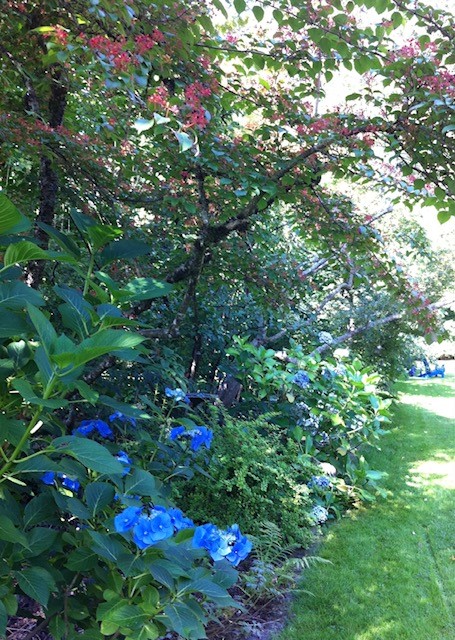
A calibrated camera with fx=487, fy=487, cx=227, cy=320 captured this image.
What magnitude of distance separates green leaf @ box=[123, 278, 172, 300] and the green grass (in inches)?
66.8

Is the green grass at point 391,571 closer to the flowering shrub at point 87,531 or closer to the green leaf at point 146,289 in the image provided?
the flowering shrub at point 87,531

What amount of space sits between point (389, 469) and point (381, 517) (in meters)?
1.36

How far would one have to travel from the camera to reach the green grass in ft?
7.45

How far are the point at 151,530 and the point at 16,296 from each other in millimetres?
610

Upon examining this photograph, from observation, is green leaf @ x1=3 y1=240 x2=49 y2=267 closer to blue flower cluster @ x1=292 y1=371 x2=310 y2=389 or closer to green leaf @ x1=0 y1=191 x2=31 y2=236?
green leaf @ x1=0 y1=191 x2=31 y2=236

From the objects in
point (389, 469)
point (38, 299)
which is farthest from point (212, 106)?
point (389, 469)

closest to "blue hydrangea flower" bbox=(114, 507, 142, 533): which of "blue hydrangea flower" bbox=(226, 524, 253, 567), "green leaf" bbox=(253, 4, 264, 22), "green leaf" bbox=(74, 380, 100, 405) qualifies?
"green leaf" bbox=(74, 380, 100, 405)

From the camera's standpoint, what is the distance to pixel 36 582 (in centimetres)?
107

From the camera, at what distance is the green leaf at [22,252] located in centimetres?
106

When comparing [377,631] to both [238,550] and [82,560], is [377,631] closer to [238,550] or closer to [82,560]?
[238,550]

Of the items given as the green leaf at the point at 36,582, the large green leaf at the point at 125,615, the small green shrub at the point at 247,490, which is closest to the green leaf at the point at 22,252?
the green leaf at the point at 36,582

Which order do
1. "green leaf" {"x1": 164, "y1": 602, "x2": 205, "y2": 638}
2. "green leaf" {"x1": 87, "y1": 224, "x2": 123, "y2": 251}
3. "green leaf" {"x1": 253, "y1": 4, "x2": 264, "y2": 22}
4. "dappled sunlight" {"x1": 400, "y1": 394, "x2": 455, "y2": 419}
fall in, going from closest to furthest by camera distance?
"green leaf" {"x1": 164, "y1": 602, "x2": 205, "y2": 638} < "green leaf" {"x1": 87, "y1": 224, "x2": 123, "y2": 251} < "green leaf" {"x1": 253, "y1": 4, "x2": 264, "y2": 22} < "dappled sunlight" {"x1": 400, "y1": 394, "x2": 455, "y2": 419}

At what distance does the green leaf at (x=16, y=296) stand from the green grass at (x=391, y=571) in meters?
1.89

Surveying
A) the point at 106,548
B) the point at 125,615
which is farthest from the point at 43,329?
the point at 125,615
